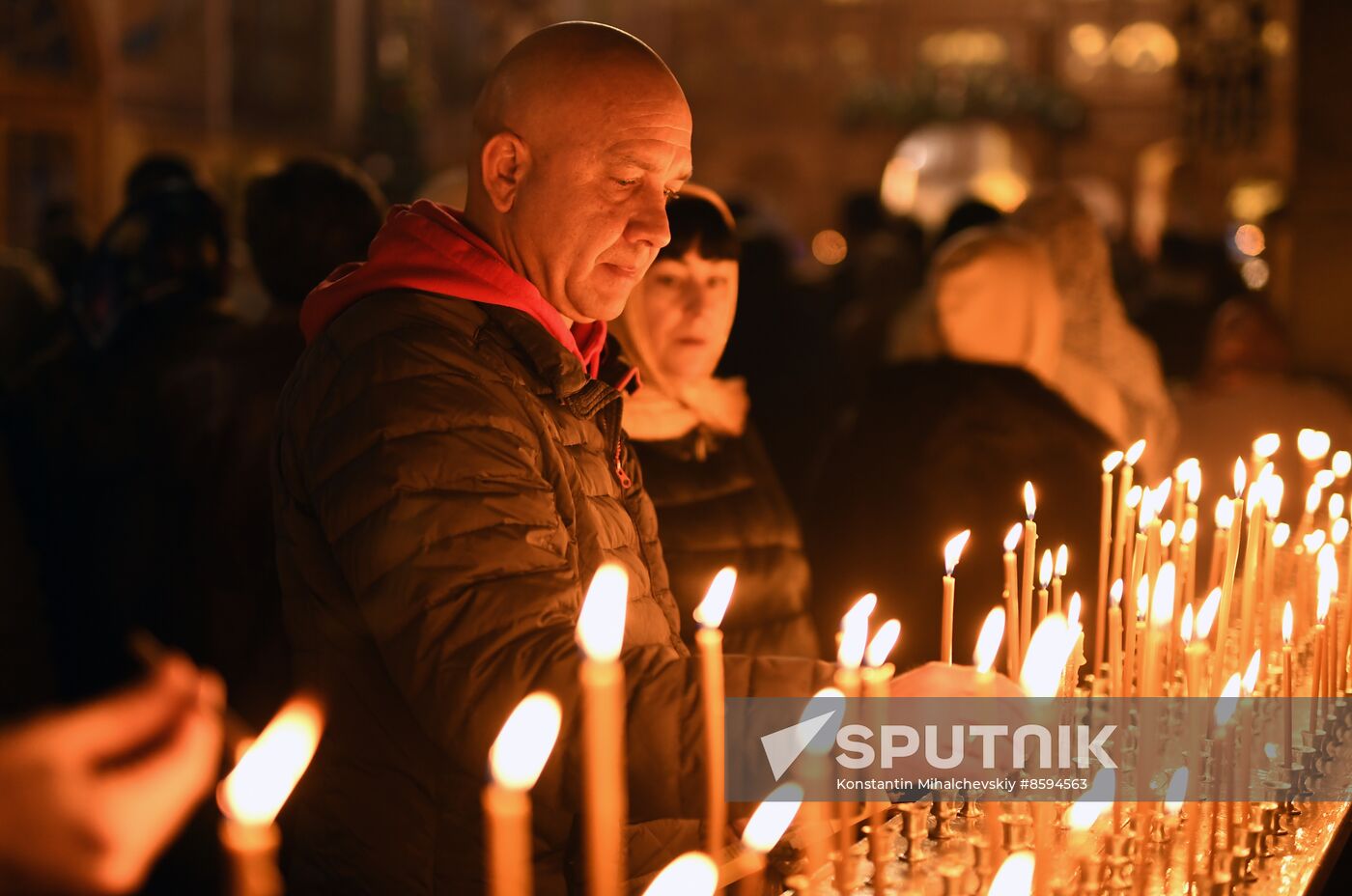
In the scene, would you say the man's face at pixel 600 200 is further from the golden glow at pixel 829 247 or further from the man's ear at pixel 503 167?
the golden glow at pixel 829 247

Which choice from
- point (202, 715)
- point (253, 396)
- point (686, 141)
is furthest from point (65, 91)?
point (202, 715)

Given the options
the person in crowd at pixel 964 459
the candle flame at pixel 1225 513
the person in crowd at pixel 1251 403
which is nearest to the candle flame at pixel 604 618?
the candle flame at pixel 1225 513

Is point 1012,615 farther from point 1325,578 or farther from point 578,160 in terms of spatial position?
point 578,160

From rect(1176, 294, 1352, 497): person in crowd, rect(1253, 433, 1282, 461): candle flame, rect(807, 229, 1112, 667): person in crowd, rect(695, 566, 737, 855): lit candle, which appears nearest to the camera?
rect(695, 566, 737, 855): lit candle

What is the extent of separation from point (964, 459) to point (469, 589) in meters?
1.76

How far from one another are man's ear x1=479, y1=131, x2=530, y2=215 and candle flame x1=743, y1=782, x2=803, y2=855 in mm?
772

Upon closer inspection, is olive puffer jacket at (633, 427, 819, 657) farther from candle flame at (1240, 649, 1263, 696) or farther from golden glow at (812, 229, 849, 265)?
golden glow at (812, 229, 849, 265)

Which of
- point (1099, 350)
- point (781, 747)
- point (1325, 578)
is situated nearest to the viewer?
point (781, 747)

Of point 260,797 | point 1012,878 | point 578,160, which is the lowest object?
point 1012,878

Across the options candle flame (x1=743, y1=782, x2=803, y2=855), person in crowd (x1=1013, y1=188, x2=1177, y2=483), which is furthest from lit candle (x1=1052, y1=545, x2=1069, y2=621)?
person in crowd (x1=1013, y1=188, x2=1177, y2=483)

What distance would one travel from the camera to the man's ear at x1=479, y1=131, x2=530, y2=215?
62.6 inches

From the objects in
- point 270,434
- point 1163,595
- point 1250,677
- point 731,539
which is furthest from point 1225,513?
point 270,434

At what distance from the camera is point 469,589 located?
4.42ft

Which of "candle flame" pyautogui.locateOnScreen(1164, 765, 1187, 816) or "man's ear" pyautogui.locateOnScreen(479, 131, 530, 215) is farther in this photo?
"man's ear" pyautogui.locateOnScreen(479, 131, 530, 215)
